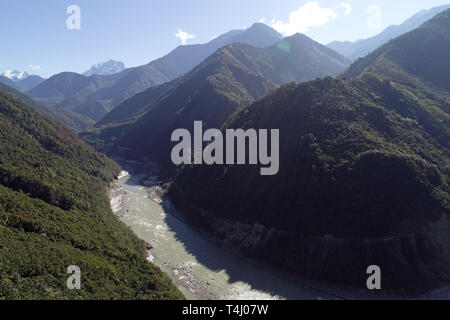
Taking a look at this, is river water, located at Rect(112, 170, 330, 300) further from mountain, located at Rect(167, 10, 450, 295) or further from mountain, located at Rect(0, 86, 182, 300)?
mountain, located at Rect(0, 86, 182, 300)

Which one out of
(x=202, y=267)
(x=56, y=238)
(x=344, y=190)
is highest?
(x=344, y=190)

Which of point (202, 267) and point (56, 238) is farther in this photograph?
point (202, 267)

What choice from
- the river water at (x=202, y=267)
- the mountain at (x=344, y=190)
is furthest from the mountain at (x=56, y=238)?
the mountain at (x=344, y=190)

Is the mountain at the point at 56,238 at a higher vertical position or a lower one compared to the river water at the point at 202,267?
higher

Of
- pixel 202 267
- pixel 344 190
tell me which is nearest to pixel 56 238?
pixel 202 267

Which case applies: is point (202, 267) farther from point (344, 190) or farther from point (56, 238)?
point (344, 190)

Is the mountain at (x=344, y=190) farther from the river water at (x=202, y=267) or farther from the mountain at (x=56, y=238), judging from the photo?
the mountain at (x=56, y=238)
